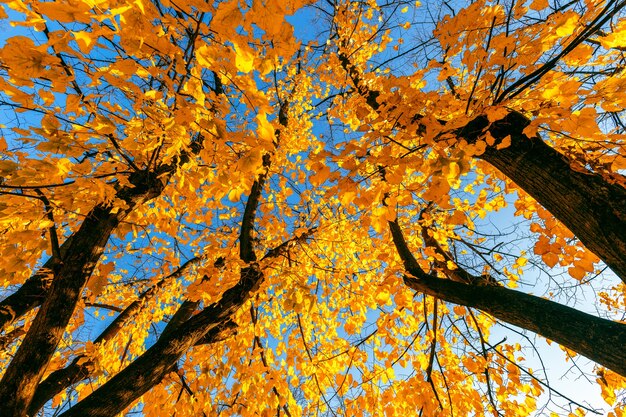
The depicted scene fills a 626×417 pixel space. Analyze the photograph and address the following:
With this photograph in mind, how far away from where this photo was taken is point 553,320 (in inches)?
68.8

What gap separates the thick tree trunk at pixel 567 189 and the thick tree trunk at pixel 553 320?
31cm

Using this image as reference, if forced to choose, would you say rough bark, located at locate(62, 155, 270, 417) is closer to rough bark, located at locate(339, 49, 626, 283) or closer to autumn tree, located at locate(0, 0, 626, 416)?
autumn tree, located at locate(0, 0, 626, 416)

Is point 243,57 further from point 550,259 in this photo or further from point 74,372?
point 74,372

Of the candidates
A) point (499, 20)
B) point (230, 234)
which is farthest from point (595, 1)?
point (230, 234)

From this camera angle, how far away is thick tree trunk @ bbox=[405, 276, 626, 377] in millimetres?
1522

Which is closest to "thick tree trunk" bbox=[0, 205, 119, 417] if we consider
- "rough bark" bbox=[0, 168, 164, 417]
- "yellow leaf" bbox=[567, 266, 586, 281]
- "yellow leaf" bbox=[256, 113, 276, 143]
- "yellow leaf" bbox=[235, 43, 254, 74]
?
"rough bark" bbox=[0, 168, 164, 417]

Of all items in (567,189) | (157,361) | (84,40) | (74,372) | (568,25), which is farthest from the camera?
(74,372)

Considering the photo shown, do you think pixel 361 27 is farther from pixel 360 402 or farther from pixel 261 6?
pixel 360 402

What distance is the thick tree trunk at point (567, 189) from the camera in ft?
5.06

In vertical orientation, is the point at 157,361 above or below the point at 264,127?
below

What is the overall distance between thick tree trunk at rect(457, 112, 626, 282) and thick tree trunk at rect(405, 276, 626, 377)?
31 cm

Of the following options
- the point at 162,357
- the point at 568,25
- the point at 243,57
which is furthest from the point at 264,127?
the point at 162,357

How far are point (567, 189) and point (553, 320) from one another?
31.0 inches

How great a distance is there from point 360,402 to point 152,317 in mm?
3920
